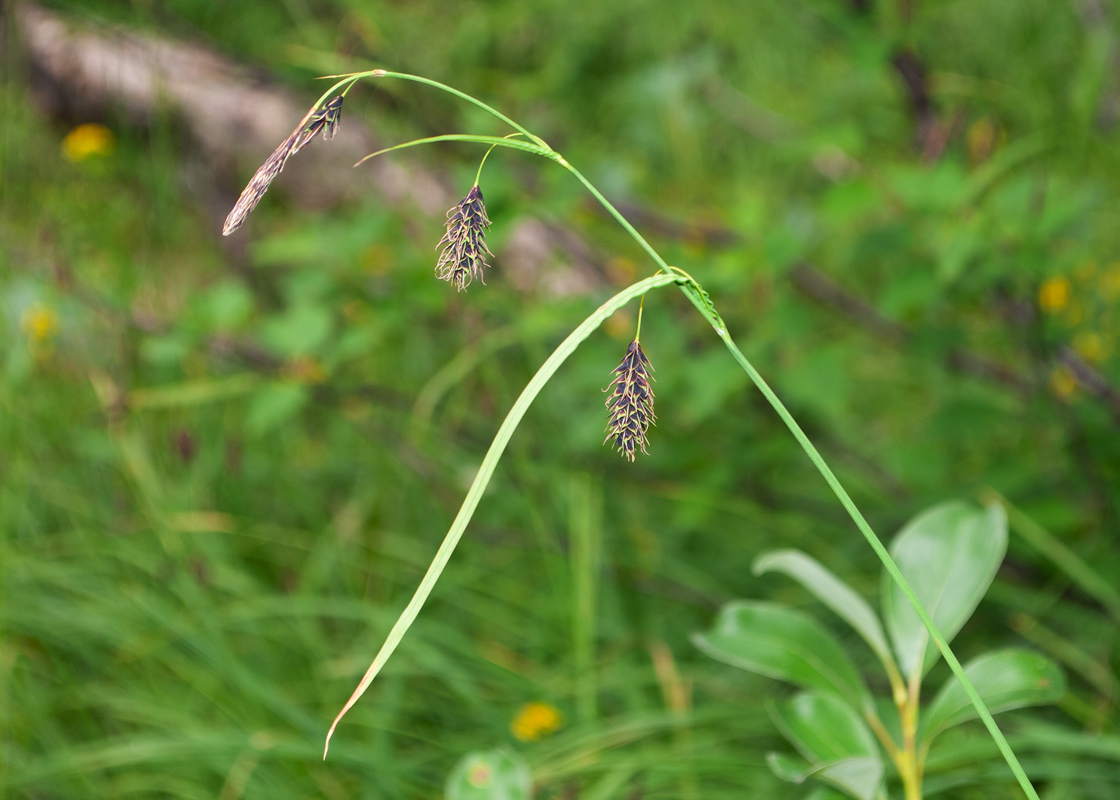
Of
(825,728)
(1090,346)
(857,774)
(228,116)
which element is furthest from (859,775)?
(228,116)

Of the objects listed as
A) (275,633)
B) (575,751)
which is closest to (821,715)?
(575,751)

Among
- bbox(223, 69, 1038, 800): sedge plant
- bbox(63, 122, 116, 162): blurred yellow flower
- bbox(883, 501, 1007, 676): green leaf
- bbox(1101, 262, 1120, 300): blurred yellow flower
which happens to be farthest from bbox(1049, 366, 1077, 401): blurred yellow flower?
bbox(63, 122, 116, 162): blurred yellow flower

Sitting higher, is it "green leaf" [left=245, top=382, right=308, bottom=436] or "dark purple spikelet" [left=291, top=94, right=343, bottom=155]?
"green leaf" [left=245, top=382, right=308, bottom=436]

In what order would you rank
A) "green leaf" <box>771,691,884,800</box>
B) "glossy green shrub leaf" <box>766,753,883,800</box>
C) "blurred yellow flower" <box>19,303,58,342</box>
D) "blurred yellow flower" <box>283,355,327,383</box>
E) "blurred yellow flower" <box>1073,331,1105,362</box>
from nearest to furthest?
"glossy green shrub leaf" <box>766,753,883,800</box>, "green leaf" <box>771,691,884,800</box>, "blurred yellow flower" <box>283,355,327,383</box>, "blurred yellow flower" <box>19,303,58,342</box>, "blurred yellow flower" <box>1073,331,1105,362</box>

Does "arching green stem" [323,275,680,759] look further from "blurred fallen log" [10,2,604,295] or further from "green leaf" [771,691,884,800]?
"blurred fallen log" [10,2,604,295]

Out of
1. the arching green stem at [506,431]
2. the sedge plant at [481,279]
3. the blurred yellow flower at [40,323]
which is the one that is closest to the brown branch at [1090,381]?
the sedge plant at [481,279]

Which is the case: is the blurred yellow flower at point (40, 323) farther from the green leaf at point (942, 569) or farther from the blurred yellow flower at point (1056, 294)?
the blurred yellow flower at point (1056, 294)

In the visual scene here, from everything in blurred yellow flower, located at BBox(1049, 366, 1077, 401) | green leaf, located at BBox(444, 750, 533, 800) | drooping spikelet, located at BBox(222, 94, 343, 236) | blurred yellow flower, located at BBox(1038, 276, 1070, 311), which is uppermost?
blurred yellow flower, located at BBox(1038, 276, 1070, 311)
